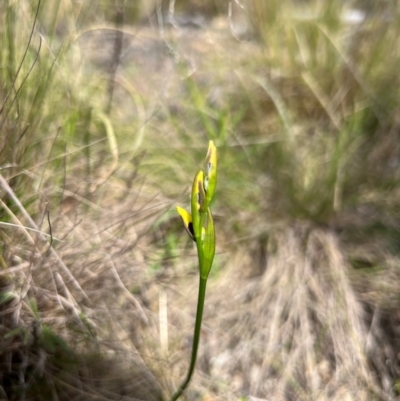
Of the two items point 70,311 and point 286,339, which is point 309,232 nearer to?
point 286,339

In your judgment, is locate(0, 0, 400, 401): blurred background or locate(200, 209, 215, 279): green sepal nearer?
locate(200, 209, 215, 279): green sepal

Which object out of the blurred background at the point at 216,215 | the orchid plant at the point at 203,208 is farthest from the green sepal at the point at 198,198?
the blurred background at the point at 216,215

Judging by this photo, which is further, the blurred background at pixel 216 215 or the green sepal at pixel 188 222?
the blurred background at pixel 216 215

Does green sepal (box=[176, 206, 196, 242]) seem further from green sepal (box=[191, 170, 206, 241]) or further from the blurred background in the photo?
the blurred background

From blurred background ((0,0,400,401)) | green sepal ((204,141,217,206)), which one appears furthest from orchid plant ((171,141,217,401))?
blurred background ((0,0,400,401))

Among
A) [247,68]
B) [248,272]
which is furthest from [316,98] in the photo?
[248,272]

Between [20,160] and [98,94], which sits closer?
[20,160]

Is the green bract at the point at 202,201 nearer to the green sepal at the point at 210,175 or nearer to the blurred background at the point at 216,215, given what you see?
the green sepal at the point at 210,175

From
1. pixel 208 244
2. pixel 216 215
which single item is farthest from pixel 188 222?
pixel 216 215
